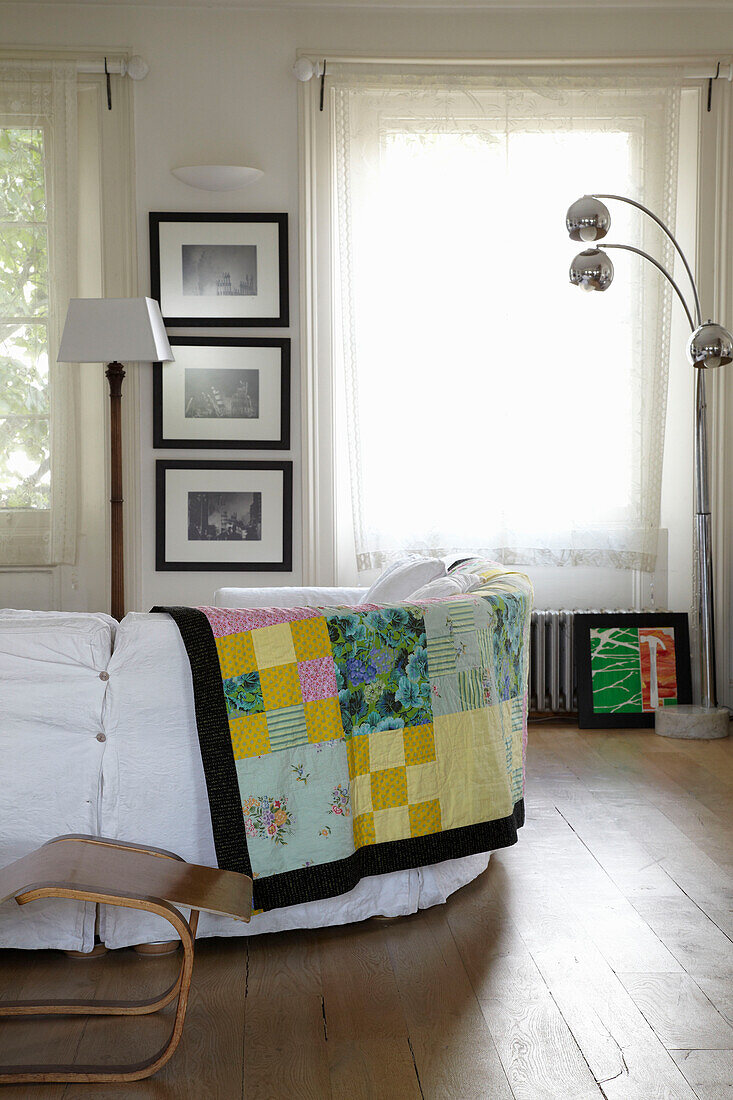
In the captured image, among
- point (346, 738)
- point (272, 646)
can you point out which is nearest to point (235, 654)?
point (272, 646)

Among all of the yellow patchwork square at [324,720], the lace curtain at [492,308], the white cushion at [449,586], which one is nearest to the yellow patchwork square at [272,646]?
the yellow patchwork square at [324,720]

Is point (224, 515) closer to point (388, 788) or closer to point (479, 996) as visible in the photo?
point (388, 788)

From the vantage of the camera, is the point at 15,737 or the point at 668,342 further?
the point at 668,342

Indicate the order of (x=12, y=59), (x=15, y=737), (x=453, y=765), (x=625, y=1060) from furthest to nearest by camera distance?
(x=12, y=59) → (x=453, y=765) → (x=15, y=737) → (x=625, y=1060)

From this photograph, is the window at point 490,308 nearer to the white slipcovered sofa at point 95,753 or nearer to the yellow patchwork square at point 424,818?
the yellow patchwork square at point 424,818

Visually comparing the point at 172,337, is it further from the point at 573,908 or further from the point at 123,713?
the point at 573,908

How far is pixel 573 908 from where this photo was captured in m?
2.38

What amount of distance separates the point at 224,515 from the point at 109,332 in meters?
0.98

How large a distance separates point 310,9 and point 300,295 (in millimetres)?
1164

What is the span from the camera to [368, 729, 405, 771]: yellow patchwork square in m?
2.21

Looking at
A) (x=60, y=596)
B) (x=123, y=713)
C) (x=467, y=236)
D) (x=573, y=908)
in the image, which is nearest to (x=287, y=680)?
(x=123, y=713)

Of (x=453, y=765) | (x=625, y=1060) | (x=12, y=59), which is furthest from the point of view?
(x=12, y=59)

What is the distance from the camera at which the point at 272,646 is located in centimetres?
214

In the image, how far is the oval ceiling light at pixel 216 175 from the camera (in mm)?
4184
